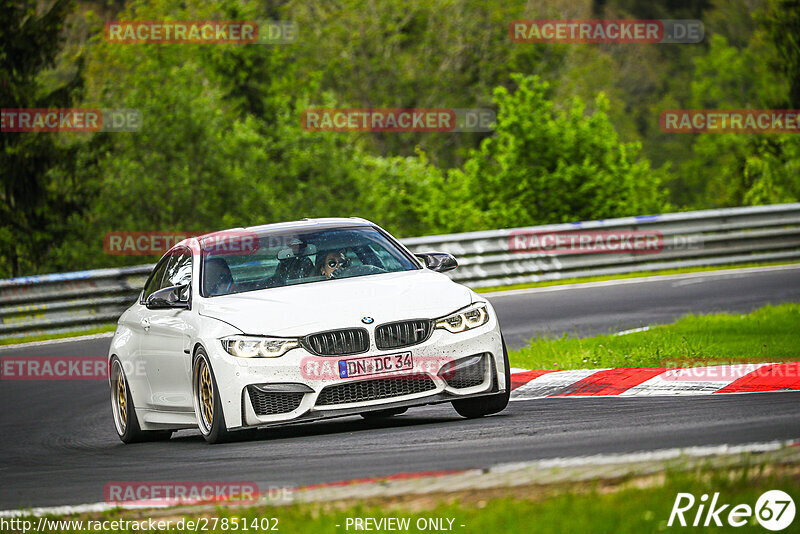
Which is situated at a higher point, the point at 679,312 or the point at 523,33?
the point at 523,33

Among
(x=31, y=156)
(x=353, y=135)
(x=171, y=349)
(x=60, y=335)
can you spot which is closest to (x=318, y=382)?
(x=171, y=349)

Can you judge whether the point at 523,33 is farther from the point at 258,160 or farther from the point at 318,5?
the point at 258,160

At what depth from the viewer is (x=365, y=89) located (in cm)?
5831

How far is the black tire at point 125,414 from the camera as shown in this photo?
10320 millimetres

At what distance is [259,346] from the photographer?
28.2 ft

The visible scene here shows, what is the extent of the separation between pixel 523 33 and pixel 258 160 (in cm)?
2004

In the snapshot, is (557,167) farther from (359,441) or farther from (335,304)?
(359,441)

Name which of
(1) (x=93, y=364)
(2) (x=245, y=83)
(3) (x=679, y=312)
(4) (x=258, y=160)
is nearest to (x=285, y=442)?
(1) (x=93, y=364)

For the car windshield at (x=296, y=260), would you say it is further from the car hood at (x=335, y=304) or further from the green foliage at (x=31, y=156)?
the green foliage at (x=31, y=156)

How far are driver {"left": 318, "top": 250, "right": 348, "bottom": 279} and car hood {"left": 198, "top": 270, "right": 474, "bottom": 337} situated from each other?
0.80ft

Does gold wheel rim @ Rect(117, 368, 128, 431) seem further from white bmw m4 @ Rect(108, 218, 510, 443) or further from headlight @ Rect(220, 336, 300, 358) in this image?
headlight @ Rect(220, 336, 300, 358)

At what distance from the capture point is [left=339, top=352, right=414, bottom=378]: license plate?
8531 millimetres

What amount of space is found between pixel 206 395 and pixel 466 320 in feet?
5.70

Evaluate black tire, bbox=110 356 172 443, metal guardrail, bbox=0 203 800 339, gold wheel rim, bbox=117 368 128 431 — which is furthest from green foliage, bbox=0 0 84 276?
gold wheel rim, bbox=117 368 128 431
